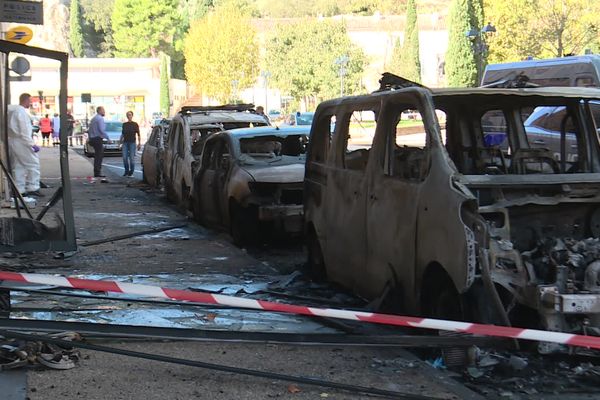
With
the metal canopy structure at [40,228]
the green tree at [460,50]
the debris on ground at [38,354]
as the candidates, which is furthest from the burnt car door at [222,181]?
the green tree at [460,50]

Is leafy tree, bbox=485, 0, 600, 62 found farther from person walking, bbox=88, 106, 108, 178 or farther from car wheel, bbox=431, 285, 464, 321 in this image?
car wheel, bbox=431, 285, 464, 321

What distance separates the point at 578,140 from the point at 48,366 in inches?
177

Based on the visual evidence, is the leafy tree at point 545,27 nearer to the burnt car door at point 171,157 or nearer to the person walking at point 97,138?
the person walking at point 97,138

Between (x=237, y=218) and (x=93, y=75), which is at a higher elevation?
(x=93, y=75)

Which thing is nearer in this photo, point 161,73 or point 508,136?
point 508,136

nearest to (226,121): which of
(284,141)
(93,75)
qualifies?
(284,141)

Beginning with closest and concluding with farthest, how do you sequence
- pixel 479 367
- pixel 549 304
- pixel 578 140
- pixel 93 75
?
pixel 549 304
pixel 479 367
pixel 578 140
pixel 93 75

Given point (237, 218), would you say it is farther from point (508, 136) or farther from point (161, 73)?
point (161, 73)

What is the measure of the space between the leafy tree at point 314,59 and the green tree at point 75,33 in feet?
140

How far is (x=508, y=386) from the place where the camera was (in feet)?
15.0

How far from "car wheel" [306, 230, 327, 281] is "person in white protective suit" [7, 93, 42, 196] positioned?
7407 mm

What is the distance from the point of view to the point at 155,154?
16.9 meters

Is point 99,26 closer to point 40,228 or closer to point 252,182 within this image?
point 252,182

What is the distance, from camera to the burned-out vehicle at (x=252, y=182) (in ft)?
31.1
